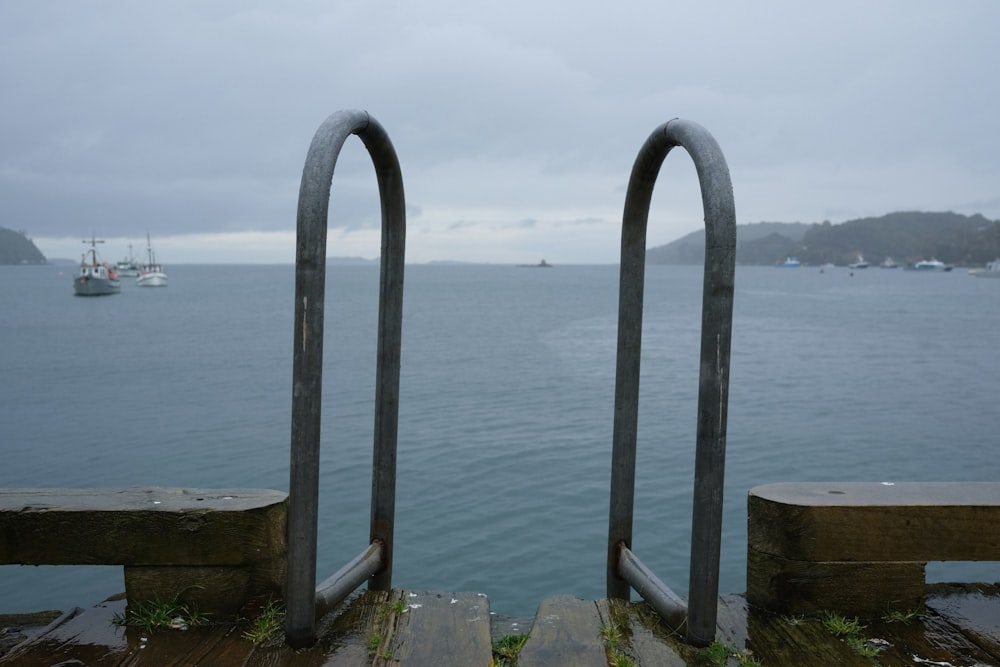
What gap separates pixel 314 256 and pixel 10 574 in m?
11.1

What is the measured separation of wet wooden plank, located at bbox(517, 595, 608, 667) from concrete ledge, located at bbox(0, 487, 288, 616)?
3.41 feet

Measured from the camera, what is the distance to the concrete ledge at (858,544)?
10.6 feet

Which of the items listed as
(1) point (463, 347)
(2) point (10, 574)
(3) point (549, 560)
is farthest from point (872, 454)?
(1) point (463, 347)

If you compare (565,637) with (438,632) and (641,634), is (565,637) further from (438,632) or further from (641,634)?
(438,632)

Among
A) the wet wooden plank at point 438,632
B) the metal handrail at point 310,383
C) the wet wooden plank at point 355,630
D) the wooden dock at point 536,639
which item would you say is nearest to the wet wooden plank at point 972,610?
the wooden dock at point 536,639

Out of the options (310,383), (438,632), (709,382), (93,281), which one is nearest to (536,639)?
(438,632)

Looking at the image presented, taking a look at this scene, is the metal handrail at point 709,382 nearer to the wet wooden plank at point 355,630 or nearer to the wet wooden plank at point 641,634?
the wet wooden plank at point 641,634

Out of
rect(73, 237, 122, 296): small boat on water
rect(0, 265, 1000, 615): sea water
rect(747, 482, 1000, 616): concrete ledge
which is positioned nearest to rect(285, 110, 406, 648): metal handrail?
rect(747, 482, 1000, 616): concrete ledge

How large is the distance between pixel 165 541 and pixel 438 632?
3.56ft

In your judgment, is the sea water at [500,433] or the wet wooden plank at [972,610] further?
the sea water at [500,433]

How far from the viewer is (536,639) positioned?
3078mm

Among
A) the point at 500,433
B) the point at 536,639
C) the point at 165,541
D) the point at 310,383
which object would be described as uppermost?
the point at 310,383

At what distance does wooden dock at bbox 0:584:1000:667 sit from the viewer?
9.54 ft

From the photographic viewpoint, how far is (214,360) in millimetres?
37438
